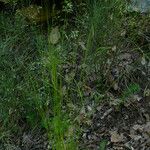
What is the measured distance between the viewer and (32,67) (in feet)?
14.5

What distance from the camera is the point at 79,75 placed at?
437 cm

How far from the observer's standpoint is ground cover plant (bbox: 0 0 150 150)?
155 inches

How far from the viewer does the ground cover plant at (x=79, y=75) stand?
12.9 feet

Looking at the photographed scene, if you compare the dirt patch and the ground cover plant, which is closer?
the dirt patch

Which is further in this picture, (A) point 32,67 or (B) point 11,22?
(B) point 11,22

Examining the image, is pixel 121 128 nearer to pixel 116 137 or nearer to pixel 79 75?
pixel 116 137

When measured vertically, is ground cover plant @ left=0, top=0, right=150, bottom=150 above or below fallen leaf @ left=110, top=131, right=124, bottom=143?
above

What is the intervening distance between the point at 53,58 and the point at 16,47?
1756 millimetres

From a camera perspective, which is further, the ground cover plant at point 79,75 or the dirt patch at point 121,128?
the ground cover plant at point 79,75

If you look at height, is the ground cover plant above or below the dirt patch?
above

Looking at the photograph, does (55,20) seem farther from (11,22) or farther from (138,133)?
(138,133)

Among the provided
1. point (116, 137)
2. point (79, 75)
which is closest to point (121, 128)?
point (116, 137)

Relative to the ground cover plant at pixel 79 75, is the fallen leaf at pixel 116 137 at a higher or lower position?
lower

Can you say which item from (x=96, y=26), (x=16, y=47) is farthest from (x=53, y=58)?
(x=16, y=47)
